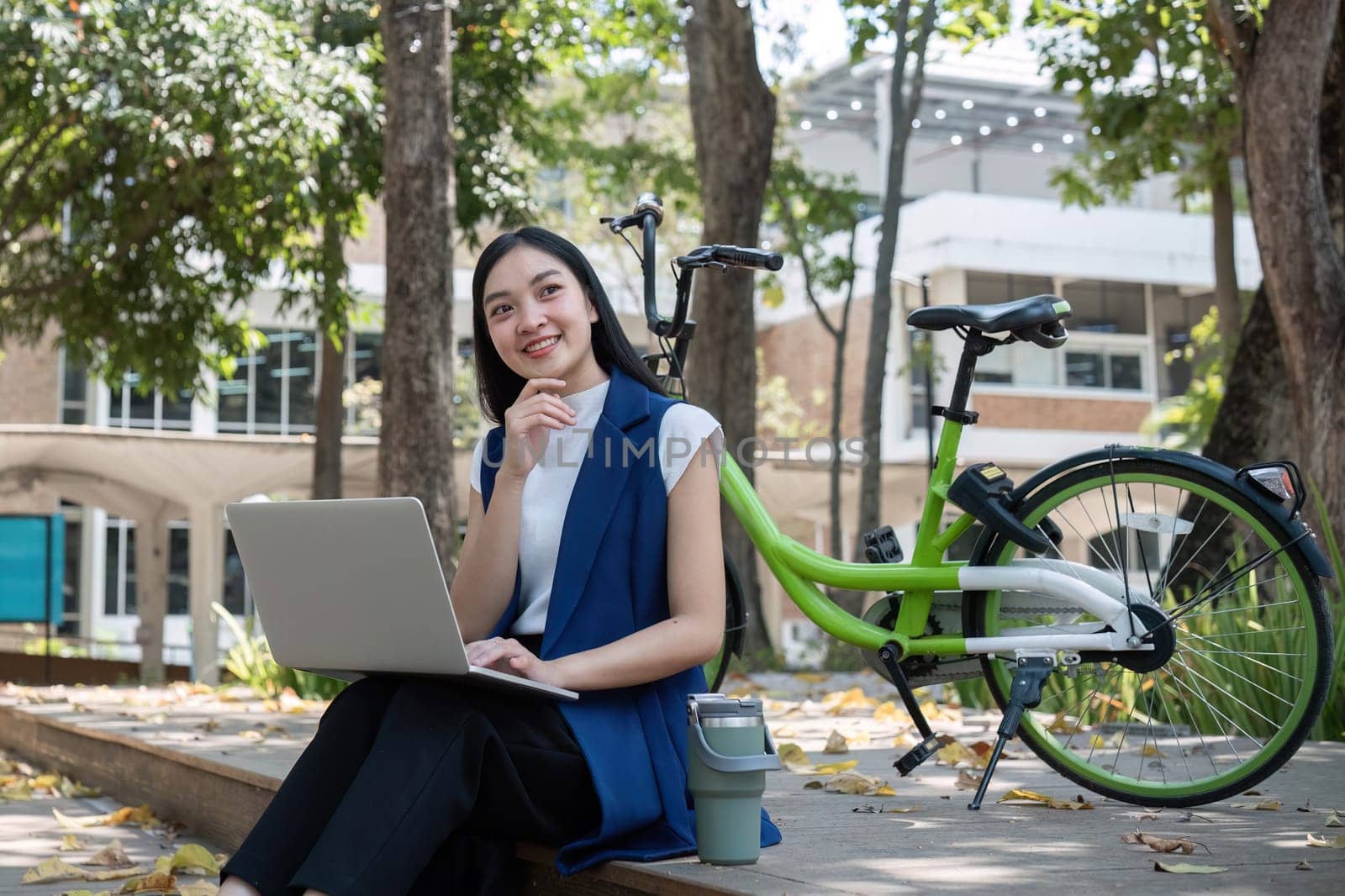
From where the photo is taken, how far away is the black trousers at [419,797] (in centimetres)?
231

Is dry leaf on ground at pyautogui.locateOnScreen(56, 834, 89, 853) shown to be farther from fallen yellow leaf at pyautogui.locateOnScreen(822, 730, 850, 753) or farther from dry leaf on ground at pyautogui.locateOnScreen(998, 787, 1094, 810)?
dry leaf on ground at pyautogui.locateOnScreen(998, 787, 1094, 810)

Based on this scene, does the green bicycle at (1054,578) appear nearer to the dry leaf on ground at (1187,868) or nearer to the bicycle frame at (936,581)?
the bicycle frame at (936,581)

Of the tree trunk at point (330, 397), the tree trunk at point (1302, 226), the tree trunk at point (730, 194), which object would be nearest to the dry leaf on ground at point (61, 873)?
the tree trunk at point (1302, 226)

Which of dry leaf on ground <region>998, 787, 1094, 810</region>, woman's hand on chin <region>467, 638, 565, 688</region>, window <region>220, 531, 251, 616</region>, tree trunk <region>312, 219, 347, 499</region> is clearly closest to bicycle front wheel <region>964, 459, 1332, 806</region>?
dry leaf on ground <region>998, 787, 1094, 810</region>

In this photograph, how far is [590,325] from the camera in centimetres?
298

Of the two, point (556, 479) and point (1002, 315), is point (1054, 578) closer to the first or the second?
point (1002, 315)

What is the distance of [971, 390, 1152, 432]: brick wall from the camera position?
2767cm

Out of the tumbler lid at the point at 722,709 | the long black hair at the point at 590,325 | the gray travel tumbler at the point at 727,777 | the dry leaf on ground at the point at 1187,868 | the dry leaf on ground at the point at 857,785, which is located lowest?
the dry leaf on ground at the point at 857,785

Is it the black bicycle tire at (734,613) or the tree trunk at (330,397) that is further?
the tree trunk at (330,397)

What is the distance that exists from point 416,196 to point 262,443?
8710mm

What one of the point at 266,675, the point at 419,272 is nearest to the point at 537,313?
the point at 419,272

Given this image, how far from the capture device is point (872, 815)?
328 centimetres

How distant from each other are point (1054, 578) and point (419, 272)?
441cm

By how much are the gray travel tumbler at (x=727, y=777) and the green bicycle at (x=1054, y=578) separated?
0.92 m
